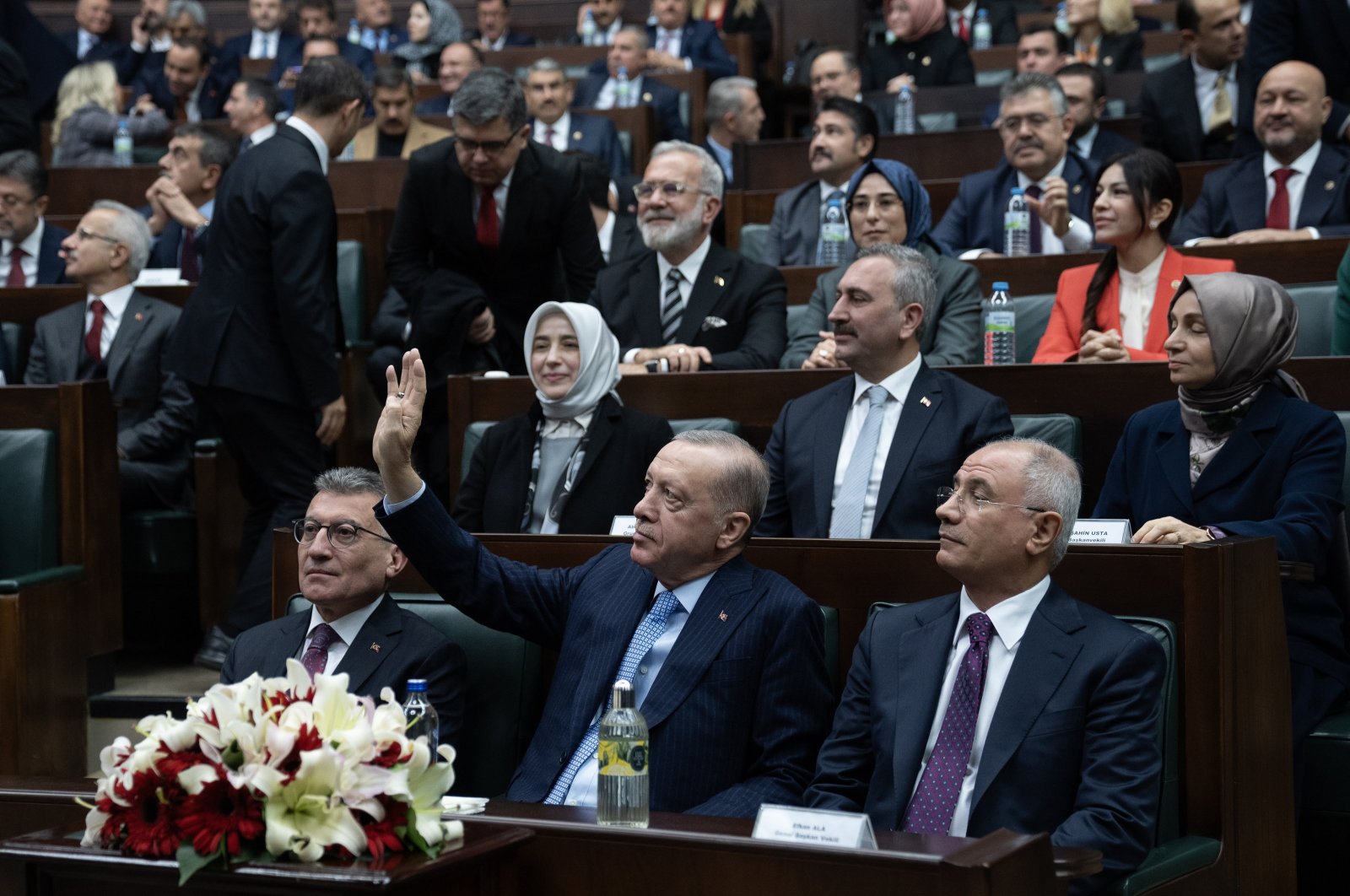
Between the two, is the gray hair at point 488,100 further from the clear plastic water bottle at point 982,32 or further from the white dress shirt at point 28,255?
the clear plastic water bottle at point 982,32

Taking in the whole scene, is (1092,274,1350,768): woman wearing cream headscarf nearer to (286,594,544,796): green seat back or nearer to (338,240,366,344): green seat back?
(286,594,544,796): green seat back

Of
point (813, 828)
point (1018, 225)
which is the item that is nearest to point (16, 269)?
Answer: point (1018, 225)

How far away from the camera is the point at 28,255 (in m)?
5.58

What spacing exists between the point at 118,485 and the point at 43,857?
250 cm

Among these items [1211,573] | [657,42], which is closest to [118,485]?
[1211,573]

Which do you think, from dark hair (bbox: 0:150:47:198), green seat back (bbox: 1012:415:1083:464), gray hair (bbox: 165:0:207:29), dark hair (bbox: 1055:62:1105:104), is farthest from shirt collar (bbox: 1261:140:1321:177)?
gray hair (bbox: 165:0:207:29)

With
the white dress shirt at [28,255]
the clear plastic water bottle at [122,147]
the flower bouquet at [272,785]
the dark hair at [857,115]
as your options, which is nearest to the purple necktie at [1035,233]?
the dark hair at [857,115]

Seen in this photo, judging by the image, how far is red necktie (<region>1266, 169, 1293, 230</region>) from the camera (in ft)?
15.6

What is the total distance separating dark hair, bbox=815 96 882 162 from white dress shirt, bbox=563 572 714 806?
9.15 ft

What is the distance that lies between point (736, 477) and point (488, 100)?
1958 millimetres

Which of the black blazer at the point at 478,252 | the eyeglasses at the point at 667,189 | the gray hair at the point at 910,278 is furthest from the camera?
the black blazer at the point at 478,252

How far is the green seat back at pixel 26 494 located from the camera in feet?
12.6

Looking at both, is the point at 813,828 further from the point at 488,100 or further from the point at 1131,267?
the point at 488,100

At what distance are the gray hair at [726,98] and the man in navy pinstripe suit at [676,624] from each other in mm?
4309
